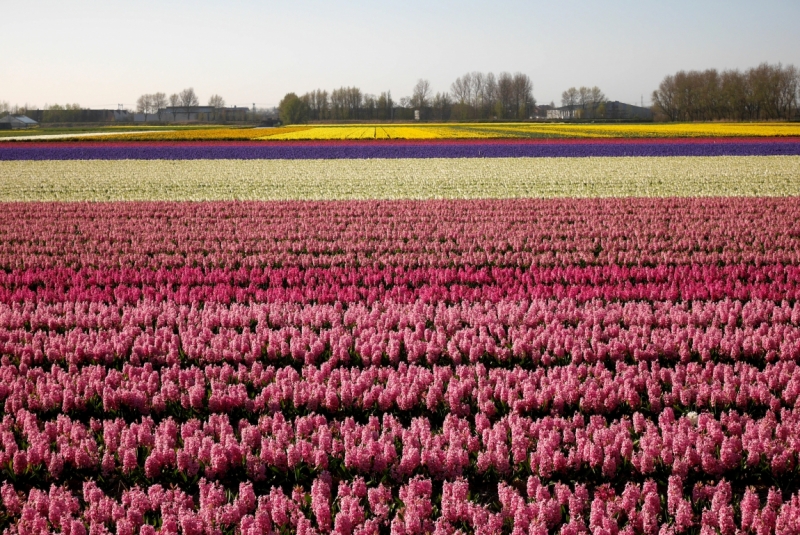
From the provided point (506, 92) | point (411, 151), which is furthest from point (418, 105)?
point (411, 151)

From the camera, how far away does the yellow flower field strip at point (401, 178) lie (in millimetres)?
20531

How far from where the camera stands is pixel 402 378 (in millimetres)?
5961

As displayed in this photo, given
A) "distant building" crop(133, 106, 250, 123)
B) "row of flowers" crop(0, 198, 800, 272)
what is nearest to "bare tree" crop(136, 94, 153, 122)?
"distant building" crop(133, 106, 250, 123)

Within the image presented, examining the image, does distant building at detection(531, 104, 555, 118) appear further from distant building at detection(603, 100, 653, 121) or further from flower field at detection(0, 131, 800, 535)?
flower field at detection(0, 131, 800, 535)

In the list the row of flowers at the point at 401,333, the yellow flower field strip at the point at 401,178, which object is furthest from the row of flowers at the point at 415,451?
the yellow flower field strip at the point at 401,178

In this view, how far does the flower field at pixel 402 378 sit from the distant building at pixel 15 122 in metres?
93.7

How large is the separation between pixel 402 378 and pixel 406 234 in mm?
6928

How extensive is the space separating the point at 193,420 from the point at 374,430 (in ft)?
4.37

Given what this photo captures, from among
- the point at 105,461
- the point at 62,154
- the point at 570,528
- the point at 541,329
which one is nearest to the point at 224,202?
the point at 541,329

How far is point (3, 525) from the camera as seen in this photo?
424 cm

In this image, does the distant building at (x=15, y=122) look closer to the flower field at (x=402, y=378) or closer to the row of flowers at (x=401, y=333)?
the flower field at (x=402, y=378)

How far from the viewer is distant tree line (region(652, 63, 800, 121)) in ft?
289

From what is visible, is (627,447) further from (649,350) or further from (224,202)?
(224,202)

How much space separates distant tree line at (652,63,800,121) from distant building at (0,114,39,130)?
3367 inches
